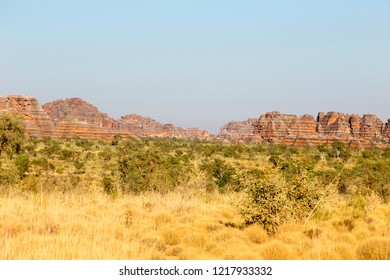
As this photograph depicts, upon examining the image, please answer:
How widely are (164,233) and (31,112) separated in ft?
448

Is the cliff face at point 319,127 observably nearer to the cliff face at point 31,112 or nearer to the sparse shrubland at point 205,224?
the cliff face at point 31,112

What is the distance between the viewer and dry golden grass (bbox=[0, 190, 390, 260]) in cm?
546

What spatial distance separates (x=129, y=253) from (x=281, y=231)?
3188 mm

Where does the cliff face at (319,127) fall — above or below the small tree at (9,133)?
above

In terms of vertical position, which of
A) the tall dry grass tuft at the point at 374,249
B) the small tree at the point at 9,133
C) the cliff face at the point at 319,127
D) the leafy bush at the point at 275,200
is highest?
the cliff face at the point at 319,127

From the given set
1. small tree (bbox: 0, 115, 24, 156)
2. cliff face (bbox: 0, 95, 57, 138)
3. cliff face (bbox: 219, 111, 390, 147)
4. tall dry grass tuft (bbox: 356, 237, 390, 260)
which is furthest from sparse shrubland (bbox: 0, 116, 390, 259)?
cliff face (bbox: 219, 111, 390, 147)

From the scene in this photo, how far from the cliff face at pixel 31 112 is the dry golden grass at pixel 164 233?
119661 millimetres

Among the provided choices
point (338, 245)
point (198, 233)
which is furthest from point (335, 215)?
point (198, 233)

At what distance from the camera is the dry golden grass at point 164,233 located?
5.46 metres

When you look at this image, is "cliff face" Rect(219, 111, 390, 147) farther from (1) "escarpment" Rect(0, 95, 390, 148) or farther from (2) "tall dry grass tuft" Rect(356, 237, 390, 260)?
(2) "tall dry grass tuft" Rect(356, 237, 390, 260)

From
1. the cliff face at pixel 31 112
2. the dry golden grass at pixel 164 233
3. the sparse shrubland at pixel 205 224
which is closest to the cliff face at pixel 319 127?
the cliff face at pixel 31 112

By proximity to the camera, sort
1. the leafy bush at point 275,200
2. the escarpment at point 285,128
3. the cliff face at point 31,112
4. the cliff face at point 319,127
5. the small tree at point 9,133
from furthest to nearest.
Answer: the cliff face at point 319,127, the escarpment at point 285,128, the cliff face at point 31,112, the small tree at point 9,133, the leafy bush at point 275,200

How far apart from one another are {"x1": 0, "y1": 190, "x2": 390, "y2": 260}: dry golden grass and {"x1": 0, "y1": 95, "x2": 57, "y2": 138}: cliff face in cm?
11966

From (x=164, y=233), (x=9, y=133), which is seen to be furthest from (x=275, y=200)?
(x=9, y=133)
